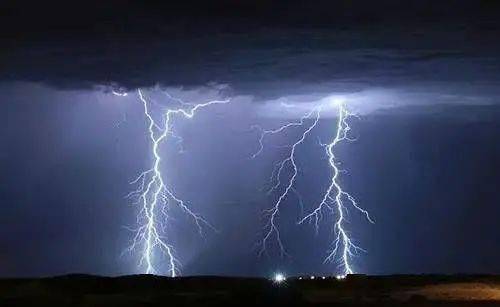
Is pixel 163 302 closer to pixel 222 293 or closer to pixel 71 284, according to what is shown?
pixel 222 293

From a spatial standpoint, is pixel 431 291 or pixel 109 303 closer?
pixel 109 303

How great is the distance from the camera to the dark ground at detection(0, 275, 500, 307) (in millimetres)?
30125

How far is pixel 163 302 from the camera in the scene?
30.6 m

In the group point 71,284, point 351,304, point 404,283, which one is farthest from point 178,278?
point 351,304

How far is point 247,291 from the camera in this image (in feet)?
99.7

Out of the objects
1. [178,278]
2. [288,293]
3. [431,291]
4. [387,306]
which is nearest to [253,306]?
[288,293]

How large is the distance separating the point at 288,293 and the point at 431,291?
6958 millimetres

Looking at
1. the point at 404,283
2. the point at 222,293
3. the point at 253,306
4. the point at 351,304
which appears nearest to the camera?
the point at 253,306

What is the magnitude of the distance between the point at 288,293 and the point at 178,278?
10145mm

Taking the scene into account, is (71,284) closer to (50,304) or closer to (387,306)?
(50,304)

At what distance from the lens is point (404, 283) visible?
39406 mm

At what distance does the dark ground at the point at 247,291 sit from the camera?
30125 mm

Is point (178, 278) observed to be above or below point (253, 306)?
above

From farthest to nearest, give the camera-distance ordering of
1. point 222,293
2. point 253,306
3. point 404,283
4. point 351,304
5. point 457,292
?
point 404,283 < point 457,292 < point 222,293 < point 351,304 < point 253,306
